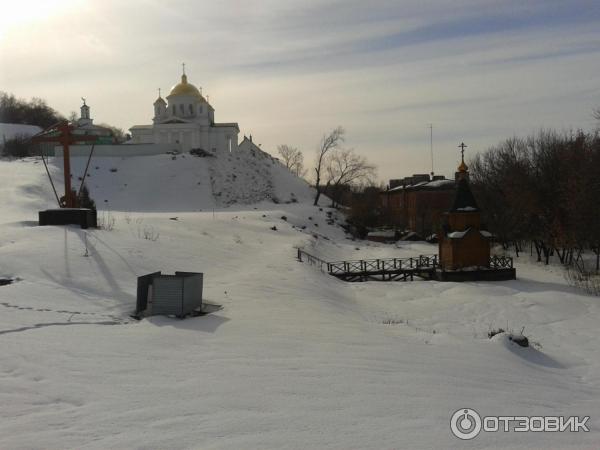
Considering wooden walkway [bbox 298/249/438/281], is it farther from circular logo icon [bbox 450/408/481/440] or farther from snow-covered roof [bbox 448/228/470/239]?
circular logo icon [bbox 450/408/481/440]

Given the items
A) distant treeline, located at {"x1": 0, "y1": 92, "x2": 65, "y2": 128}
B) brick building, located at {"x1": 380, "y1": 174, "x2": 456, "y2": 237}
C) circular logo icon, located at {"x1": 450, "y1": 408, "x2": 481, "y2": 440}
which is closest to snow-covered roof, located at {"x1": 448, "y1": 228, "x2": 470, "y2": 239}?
circular logo icon, located at {"x1": 450, "y1": 408, "x2": 481, "y2": 440}

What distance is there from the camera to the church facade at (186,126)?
2682 inches

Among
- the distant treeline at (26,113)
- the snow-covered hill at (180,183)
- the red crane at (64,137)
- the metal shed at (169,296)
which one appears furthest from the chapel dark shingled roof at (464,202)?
the distant treeline at (26,113)

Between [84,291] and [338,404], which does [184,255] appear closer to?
[84,291]

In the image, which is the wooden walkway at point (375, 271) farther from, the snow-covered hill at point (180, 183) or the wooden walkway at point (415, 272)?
the snow-covered hill at point (180, 183)

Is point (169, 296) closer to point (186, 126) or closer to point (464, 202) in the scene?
point (464, 202)

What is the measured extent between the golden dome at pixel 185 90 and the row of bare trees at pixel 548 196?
40127 millimetres

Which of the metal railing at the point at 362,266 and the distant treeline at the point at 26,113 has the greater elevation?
the distant treeline at the point at 26,113

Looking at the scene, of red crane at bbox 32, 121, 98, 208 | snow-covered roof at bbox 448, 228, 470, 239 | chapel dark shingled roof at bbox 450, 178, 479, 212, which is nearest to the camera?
red crane at bbox 32, 121, 98, 208

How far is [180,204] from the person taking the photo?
5191cm

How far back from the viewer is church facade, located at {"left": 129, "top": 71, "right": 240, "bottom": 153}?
6812 cm

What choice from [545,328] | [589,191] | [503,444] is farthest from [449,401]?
[589,191]

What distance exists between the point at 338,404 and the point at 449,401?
4.41 ft

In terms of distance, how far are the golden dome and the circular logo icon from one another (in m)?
68.8
